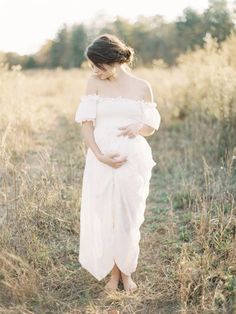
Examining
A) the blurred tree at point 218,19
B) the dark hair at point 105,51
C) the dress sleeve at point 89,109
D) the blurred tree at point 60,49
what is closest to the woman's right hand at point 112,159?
the dress sleeve at point 89,109

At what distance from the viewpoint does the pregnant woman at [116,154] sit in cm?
344

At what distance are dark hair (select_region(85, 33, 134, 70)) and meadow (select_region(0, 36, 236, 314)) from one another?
1080 mm

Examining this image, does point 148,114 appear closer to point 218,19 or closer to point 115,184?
point 115,184

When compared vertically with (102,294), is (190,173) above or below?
below

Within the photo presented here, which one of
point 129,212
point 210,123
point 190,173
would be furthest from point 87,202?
point 210,123

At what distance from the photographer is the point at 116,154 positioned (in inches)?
134

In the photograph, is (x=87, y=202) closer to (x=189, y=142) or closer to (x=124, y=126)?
(x=124, y=126)

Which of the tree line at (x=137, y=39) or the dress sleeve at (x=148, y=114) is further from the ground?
the dress sleeve at (x=148, y=114)

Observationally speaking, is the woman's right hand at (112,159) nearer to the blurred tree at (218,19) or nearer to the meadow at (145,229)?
the meadow at (145,229)

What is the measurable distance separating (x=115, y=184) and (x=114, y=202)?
5.0 inches

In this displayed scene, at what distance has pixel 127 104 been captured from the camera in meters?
3.43

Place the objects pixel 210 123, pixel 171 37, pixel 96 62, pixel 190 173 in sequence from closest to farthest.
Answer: pixel 96 62
pixel 190 173
pixel 210 123
pixel 171 37

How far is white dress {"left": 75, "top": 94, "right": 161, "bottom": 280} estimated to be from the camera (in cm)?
345

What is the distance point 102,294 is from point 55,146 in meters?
4.13
